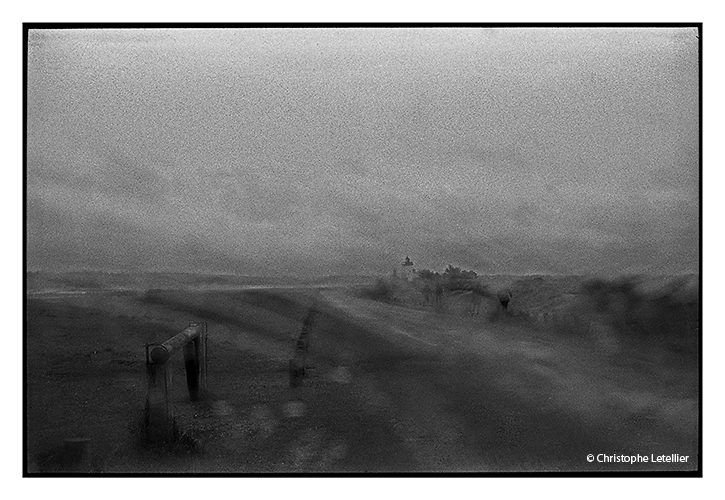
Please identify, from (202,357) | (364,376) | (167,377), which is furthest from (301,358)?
(167,377)

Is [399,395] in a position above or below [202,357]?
below

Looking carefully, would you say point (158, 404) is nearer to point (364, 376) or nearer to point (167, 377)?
point (167, 377)

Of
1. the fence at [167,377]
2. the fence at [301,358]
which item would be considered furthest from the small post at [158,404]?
the fence at [301,358]

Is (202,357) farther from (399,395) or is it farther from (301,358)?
(399,395)

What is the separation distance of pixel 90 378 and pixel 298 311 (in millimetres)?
782

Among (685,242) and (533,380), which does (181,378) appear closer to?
(533,380)

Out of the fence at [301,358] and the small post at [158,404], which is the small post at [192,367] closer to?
the small post at [158,404]

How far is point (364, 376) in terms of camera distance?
2357 mm

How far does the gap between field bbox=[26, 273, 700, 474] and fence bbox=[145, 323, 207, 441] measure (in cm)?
3

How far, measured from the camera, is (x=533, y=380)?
2350 millimetres

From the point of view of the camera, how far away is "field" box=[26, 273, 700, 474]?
7.71ft

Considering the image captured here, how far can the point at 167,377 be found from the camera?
2.34m

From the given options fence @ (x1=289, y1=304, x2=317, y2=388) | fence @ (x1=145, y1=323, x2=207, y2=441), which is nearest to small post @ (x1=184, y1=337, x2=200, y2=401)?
fence @ (x1=145, y1=323, x2=207, y2=441)

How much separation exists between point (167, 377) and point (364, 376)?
Answer: 0.70 meters
